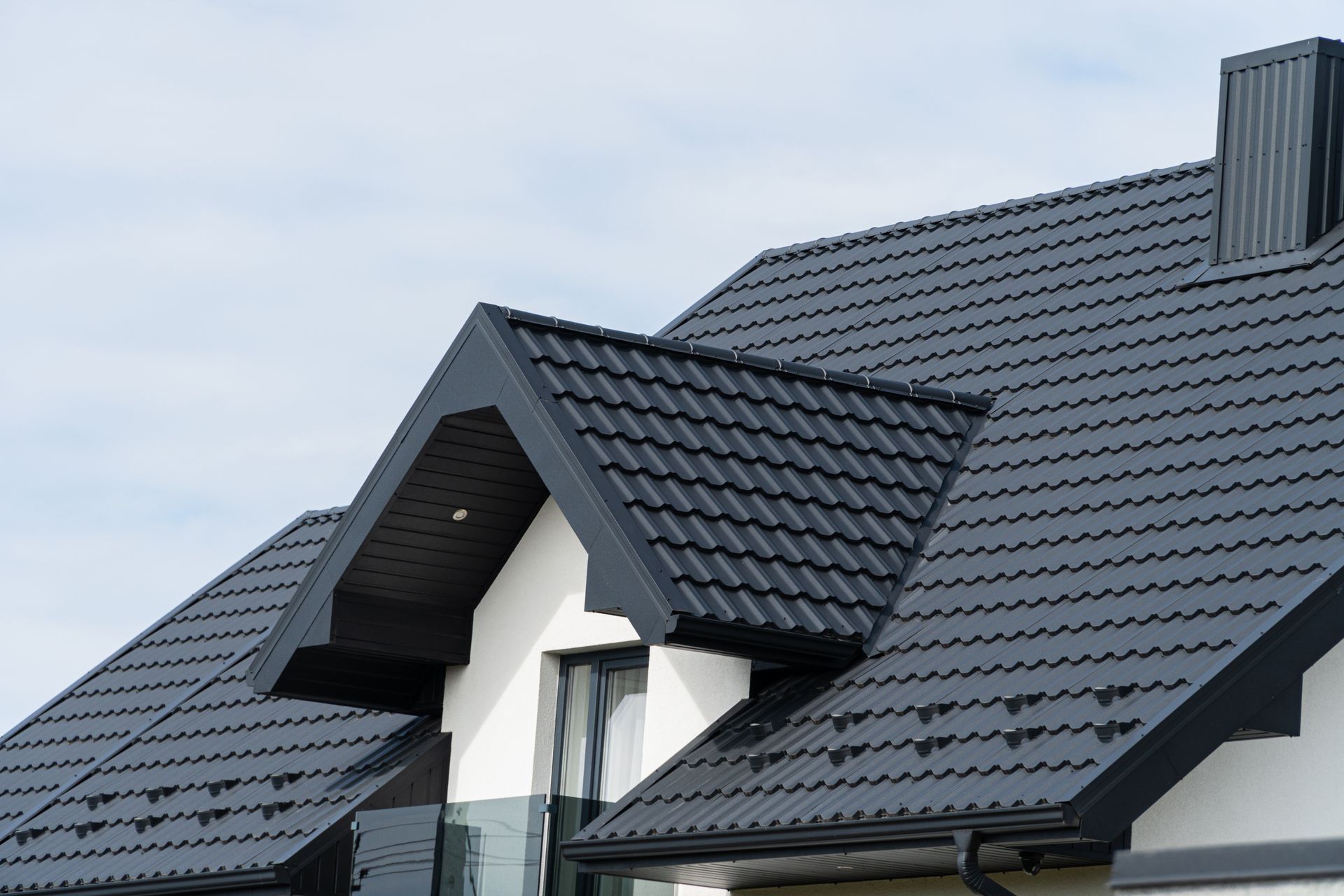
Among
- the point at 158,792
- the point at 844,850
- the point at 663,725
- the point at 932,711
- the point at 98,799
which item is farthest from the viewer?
the point at 98,799

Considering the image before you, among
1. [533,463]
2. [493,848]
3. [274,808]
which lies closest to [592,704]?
[493,848]

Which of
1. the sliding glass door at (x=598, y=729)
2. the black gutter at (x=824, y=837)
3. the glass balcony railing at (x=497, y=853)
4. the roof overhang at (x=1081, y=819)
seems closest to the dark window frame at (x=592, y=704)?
the sliding glass door at (x=598, y=729)

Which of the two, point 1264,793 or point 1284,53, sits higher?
point 1284,53

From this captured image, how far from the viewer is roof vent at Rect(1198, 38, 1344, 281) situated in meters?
12.3

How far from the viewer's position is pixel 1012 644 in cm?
970

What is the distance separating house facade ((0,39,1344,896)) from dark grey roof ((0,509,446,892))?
0.07m

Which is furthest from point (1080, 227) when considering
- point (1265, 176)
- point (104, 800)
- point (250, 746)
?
point (104, 800)

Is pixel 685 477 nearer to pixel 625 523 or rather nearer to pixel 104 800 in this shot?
pixel 625 523

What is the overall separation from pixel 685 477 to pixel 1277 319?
3.28 metres

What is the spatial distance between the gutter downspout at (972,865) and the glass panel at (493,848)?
2761mm

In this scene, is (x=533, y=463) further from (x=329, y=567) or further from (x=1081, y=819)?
(x=1081, y=819)

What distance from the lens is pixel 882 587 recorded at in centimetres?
1080

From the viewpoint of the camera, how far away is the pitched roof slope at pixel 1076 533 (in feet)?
28.7

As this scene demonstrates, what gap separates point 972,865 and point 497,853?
3.19 meters
